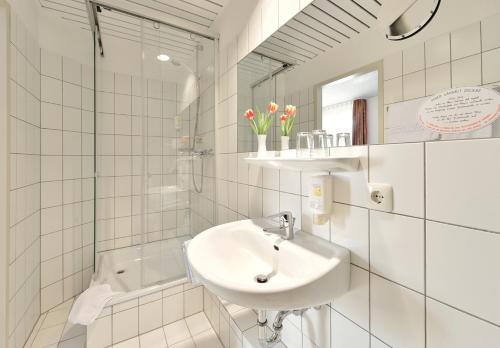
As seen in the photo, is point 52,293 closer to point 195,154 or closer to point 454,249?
point 195,154

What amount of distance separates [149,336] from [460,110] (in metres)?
1.93

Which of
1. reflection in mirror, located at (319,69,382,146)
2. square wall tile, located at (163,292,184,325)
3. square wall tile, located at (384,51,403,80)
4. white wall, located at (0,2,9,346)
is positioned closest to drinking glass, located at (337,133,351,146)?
reflection in mirror, located at (319,69,382,146)

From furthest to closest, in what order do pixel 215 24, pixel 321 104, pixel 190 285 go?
1. pixel 215 24
2. pixel 190 285
3. pixel 321 104

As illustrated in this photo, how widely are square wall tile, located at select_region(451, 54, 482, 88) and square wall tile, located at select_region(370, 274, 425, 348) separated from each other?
0.57 metres

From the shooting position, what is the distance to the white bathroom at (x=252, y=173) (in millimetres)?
536

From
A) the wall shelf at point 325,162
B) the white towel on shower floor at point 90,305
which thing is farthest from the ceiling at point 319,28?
the white towel on shower floor at point 90,305

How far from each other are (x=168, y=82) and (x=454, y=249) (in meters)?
1.89

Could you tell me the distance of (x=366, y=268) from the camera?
713 mm

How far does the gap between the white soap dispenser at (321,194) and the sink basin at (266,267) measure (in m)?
0.14

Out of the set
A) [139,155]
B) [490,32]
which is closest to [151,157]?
[139,155]

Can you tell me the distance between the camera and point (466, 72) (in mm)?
515

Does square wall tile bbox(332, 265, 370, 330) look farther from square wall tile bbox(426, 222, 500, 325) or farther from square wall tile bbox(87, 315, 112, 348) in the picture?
square wall tile bbox(87, 315, 112, 348)

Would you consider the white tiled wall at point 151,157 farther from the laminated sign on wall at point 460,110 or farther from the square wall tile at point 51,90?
the laminated sign on wall at point 460,110

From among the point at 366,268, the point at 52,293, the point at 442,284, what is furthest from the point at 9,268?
the point at 442,284
